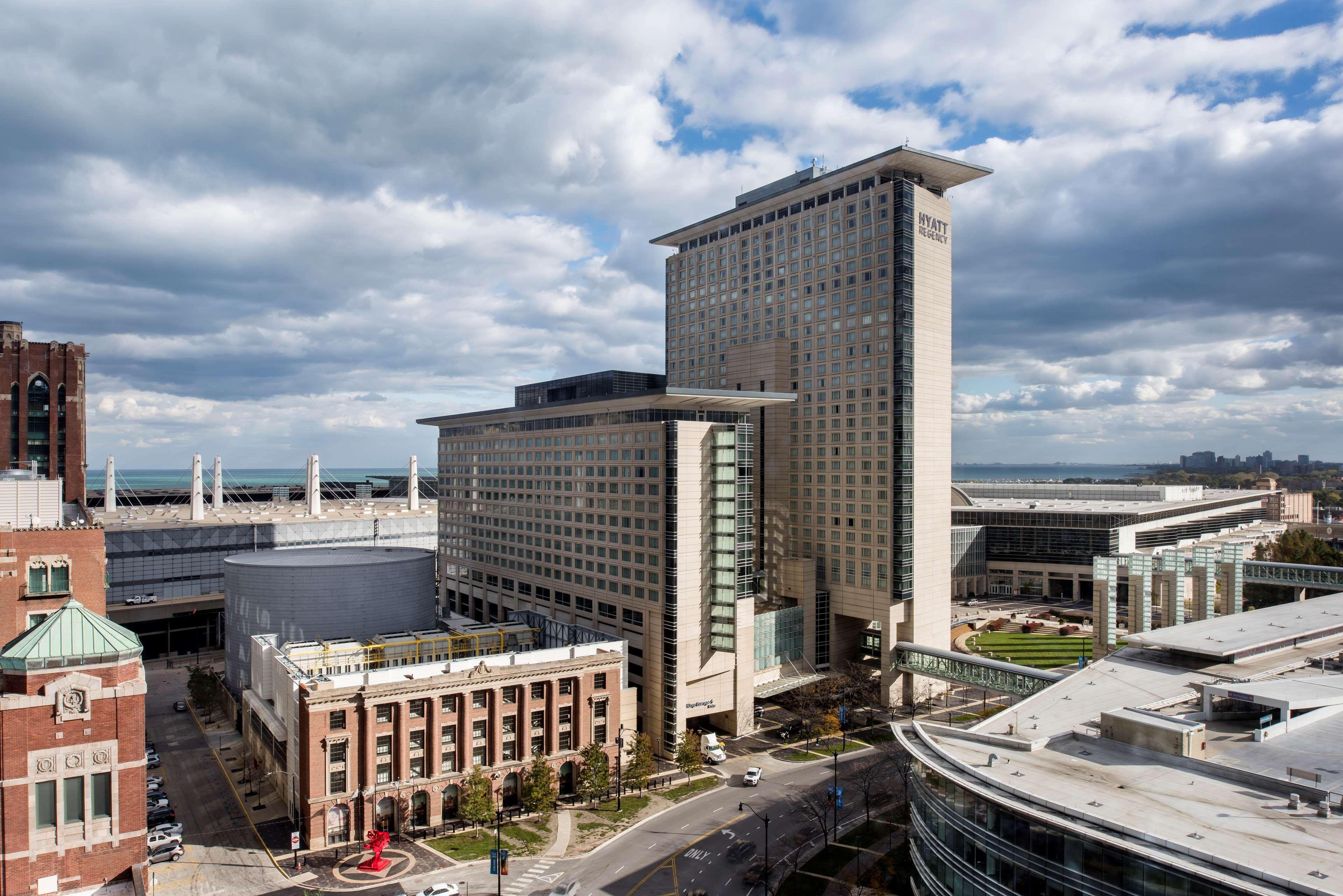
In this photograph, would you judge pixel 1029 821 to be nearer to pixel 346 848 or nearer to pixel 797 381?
pixel 346 848

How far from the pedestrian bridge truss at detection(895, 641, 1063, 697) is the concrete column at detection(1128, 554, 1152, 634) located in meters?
15.5

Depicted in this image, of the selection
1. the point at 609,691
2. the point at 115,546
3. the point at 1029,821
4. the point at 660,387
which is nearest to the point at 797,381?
the point at 660,387

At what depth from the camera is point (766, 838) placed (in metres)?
63.8

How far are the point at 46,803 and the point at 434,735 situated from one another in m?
40.1

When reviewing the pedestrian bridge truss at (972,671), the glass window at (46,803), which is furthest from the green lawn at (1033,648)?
the glass window at (46,803)

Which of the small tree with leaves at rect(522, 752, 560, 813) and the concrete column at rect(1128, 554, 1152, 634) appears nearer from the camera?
the small tree with leaves at rect(522, 752, 560, 813)

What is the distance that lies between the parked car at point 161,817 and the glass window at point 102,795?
42530 millimetres

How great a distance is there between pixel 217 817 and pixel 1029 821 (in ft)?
228

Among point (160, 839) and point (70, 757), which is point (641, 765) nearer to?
point (160, 839)

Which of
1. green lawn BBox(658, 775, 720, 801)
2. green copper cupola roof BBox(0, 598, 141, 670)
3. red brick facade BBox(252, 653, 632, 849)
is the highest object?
green copper cupola roof BBox(0, 598, 141, 670)

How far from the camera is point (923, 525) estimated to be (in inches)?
4193

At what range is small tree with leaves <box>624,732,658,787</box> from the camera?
76.6 metres

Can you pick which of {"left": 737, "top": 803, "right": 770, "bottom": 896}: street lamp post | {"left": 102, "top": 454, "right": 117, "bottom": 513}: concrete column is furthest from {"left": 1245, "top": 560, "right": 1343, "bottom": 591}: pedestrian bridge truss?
{"left": 102, "top": 454, "right": 117, "bottom": 513}: concrete column

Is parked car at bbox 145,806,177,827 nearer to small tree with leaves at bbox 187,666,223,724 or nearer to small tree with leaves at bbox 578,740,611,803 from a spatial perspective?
small tree with leaves at bbox 187,666,223,724
